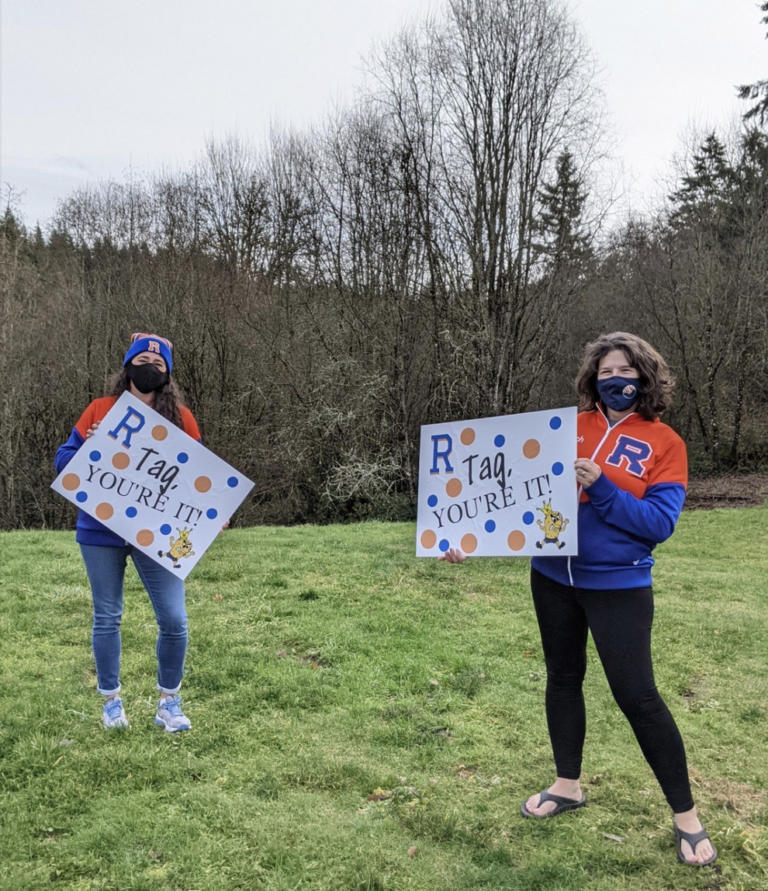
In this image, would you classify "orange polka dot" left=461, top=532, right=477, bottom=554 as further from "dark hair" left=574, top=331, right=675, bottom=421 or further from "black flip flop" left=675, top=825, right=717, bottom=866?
"black flip flop" left=675, top=825, right=717, bottom=866

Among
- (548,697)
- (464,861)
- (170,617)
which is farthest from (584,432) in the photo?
(170,617)

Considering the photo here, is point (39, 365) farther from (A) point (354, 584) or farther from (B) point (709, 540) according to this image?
(B) point (709, 540)

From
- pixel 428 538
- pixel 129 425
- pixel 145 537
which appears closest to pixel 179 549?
pixel 145 537

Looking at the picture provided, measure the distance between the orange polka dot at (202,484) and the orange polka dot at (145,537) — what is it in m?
0.36

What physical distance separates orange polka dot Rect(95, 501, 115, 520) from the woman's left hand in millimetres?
2402

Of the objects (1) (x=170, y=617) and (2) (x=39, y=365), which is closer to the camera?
(1) (x=170, y=617)

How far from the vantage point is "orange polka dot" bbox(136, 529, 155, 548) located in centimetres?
362

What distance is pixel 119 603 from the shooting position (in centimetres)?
Answer: 377

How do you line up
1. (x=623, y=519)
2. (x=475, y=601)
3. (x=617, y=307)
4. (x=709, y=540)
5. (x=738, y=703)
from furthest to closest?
(x=617, y=307), (x=709, y=540), (x=475, y=601), (x=738, y=703), (x=623, y=519)

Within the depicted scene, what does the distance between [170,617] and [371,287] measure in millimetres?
13642

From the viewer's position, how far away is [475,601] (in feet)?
22.9

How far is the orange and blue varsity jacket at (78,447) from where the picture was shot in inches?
143

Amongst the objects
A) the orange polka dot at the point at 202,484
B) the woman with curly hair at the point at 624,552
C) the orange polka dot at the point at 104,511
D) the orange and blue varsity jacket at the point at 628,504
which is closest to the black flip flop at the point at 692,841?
the woman with curly hair at the point at 624,552

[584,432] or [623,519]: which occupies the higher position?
[584,432]
